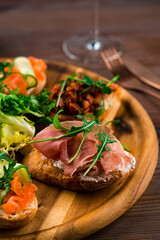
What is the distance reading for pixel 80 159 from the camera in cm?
278

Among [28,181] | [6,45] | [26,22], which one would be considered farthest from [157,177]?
[26,22]

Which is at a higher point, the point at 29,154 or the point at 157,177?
the point at 29,154

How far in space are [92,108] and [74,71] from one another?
114 cm

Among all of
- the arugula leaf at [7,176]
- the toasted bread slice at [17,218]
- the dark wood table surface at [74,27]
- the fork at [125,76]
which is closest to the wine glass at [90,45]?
the dark wood table surface at [74,27]

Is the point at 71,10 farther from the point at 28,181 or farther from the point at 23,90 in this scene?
the point at 28,181

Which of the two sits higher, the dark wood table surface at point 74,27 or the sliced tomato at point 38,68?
the sliced tomato at point 38,68

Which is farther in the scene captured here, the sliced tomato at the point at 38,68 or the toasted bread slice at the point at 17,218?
the sliced tomato at the point at 38,68

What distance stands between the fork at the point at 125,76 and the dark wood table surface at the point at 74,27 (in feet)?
0.37

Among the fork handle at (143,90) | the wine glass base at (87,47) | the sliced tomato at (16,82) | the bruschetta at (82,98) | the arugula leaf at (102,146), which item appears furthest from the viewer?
the wine glass base at (87,47)

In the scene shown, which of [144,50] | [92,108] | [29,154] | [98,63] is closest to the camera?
[29,154]

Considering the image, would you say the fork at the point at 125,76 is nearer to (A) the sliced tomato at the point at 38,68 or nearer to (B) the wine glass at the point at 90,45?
(B) the wine glass at the point at 90,45

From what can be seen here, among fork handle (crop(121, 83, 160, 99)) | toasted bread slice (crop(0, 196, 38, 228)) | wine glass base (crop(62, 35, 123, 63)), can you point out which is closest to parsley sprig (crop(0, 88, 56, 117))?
toasted bread slice (crop(0, 196, 38, 228))

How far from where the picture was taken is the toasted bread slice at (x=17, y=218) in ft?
8.08

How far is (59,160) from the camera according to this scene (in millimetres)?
2957
